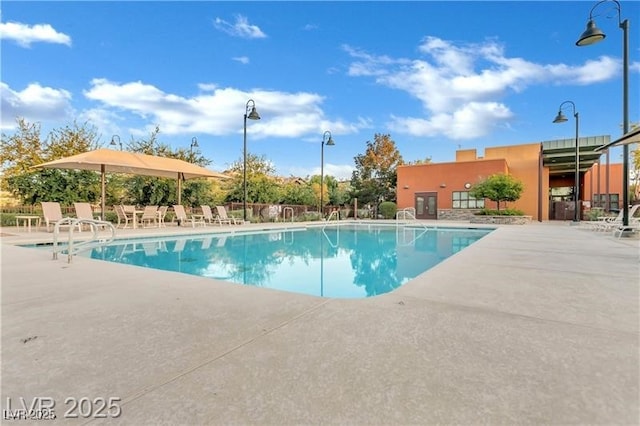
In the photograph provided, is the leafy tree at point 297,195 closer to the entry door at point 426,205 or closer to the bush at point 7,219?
the entry door at point 426,205

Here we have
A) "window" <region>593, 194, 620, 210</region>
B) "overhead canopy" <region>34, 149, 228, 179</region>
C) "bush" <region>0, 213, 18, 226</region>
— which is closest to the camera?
"overhead canopy" <region>34, 149, 228, 179</region>

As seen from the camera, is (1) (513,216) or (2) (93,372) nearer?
(2) (93,372)

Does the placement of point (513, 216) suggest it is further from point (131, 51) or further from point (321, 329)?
point (131, 51)

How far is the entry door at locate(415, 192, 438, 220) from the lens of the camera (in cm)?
2289

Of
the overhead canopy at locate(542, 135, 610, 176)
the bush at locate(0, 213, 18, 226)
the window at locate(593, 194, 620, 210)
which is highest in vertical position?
the overhead canopy at locate(542, 135, 610, 176)

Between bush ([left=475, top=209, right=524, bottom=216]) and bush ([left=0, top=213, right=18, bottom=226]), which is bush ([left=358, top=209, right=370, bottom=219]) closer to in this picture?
bush ([left=475, top=209, right=524, bottom=216])

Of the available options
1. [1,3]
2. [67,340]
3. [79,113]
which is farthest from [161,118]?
[67,340]

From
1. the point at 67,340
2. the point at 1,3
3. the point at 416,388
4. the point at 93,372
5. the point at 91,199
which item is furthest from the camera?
the point at 91,199

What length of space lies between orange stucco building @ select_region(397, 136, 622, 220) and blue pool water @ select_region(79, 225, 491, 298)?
13.0 metres

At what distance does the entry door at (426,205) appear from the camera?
75.1ft

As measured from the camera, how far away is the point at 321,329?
2254 mm

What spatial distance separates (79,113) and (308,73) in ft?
39.4

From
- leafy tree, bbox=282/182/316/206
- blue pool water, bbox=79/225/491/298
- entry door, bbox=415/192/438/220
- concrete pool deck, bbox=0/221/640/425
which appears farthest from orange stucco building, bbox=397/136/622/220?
concrete pool deck, bbox=0/221/640/425

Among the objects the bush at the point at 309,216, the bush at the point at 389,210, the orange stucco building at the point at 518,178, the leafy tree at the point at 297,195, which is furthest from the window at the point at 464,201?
the leafy tree at the point at 297,195
